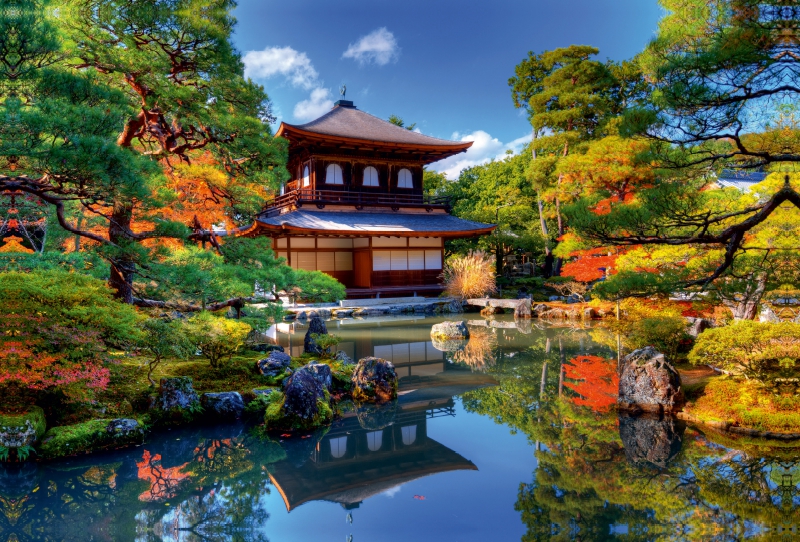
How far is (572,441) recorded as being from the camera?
192 inches

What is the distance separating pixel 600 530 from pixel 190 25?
21.2 feet

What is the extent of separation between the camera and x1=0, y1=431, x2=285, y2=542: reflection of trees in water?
3.36m

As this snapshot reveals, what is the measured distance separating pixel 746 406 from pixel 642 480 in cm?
198

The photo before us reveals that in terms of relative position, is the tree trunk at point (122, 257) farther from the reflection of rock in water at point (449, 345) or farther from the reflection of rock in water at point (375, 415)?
the reflection of rock in water at point (449, 345)

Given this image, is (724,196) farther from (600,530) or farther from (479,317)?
(479,317)

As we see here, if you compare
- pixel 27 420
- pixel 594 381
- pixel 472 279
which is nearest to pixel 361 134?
pixel 472 279

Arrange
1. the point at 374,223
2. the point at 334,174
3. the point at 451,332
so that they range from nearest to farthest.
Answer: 1. the point at 451,332
2. the point at 374,223
3. the point at 334,174

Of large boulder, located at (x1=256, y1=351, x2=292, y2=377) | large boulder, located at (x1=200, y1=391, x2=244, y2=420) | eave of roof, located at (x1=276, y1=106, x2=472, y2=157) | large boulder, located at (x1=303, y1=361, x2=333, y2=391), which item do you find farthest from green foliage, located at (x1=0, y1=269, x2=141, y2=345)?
eave of roof, located at (x1=276, y1=106, x2=472, y2=157)

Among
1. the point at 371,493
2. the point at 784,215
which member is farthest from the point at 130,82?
the point at 784,215

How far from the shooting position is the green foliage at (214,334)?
6.12 m

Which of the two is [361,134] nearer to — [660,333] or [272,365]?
[272,365]

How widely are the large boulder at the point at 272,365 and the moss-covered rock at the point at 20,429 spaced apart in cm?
275

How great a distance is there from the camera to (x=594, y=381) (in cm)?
715

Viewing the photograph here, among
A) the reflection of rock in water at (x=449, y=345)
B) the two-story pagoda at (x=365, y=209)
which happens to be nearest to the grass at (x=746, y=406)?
the reflection of rock in water at (x=449, y=345)
